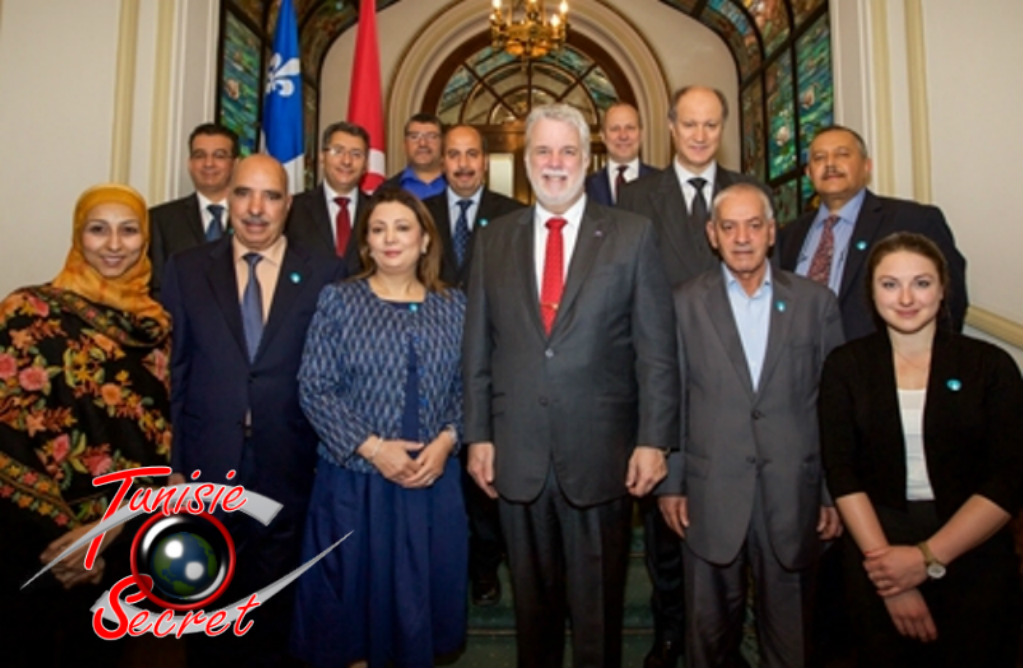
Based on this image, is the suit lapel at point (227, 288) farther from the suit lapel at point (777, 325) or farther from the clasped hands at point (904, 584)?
the clasped hands at point (904, 584)

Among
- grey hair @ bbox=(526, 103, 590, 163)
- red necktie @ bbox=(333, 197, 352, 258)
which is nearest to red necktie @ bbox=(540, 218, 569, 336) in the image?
grey hair @ bbox=(526, 103, 590, 163)

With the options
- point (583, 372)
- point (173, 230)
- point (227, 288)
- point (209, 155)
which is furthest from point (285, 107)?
point (583, 372)

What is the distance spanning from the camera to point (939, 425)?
5.71 feet

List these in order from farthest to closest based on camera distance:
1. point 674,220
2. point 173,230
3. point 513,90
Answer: point 513,90 → point 173,230 → point 674,220

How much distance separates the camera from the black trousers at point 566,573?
1.87m

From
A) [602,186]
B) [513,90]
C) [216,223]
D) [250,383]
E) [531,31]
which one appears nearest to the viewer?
[250,383]

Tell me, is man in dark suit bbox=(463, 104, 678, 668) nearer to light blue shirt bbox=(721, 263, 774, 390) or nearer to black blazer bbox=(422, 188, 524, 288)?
light blue shirt bbox=(721, 263, 774, 390)

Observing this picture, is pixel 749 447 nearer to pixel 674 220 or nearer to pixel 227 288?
pixel 674 220

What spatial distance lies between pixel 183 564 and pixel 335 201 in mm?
1698

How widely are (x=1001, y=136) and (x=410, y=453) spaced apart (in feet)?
11.1

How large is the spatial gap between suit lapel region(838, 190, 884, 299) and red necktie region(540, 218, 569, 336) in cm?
112

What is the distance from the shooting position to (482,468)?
75.8 inches

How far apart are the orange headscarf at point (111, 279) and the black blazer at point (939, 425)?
1.97 meters

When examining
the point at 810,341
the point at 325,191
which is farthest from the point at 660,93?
the point at 810,341
